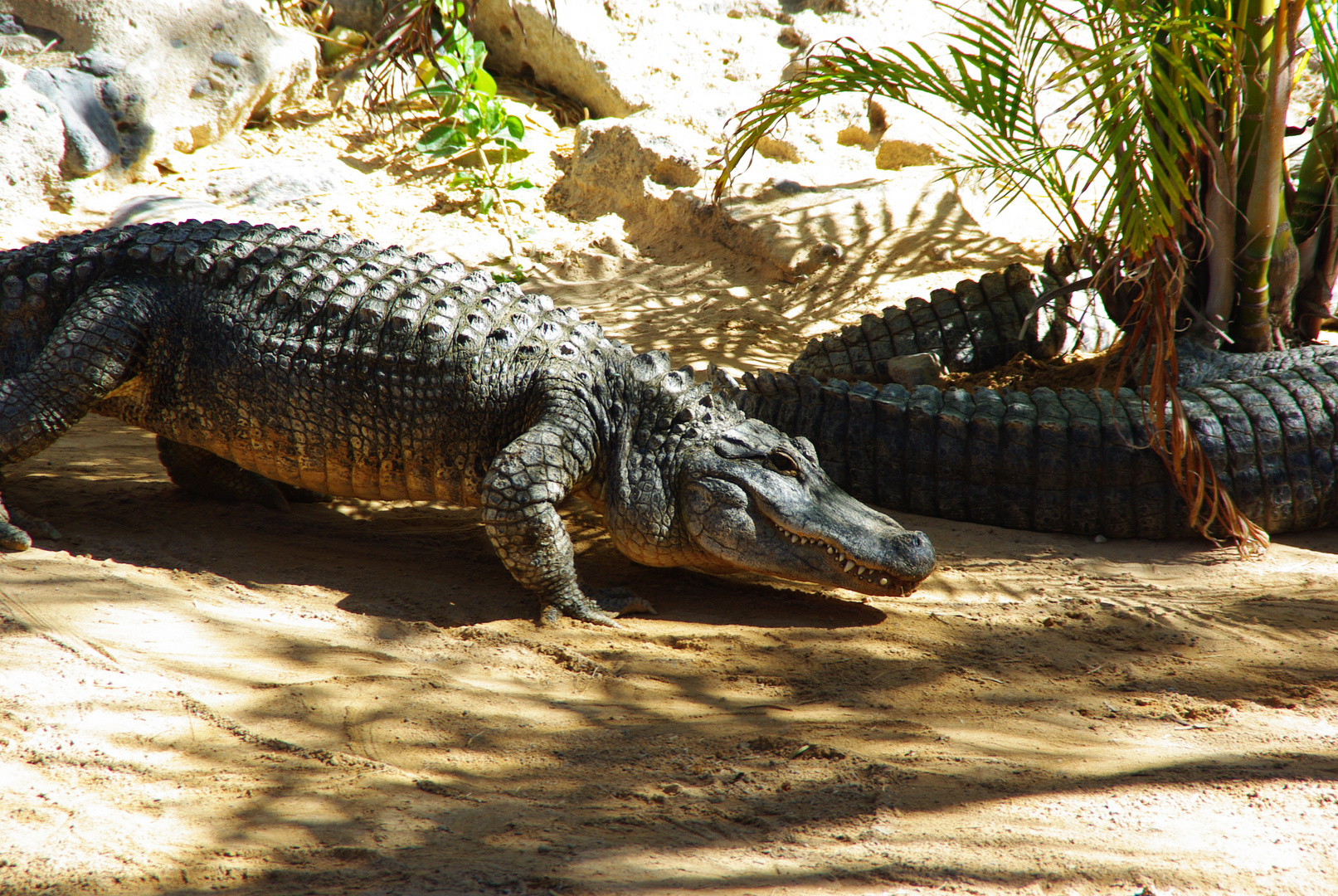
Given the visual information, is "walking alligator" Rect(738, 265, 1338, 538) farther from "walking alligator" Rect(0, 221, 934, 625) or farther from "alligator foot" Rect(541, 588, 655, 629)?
"alligator foot" Rect(541, 588, 655, 629)

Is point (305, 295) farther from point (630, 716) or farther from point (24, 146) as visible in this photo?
point (24, 146)

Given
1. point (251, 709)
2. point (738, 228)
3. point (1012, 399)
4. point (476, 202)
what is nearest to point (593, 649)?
point (251, 709)

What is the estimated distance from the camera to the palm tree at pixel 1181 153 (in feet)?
10.3

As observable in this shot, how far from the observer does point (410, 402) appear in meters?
3.55

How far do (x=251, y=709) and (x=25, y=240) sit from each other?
5581 millimetres

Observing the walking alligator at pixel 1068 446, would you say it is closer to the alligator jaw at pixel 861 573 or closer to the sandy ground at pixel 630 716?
the sandy ground at pixel 630 716

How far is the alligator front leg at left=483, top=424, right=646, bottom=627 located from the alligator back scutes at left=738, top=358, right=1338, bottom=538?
142 cm

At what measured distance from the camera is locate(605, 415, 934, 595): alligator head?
10.7 feet

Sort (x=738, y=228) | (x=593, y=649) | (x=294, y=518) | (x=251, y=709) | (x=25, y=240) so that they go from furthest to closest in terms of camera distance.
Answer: (x=738, y=228)
(x=25, y=240)
(x=294, y=518)
(x=593, y=649)
(x=251, y=709)

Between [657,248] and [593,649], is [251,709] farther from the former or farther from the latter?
[657,248]

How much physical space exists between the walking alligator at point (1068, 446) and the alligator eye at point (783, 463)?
0.77 m

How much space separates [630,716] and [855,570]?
1.10 m

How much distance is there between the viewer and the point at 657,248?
7.68 m

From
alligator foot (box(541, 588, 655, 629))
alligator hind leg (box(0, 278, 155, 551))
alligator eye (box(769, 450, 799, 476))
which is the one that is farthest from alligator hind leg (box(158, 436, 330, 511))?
alligator eye (box(769, 450, 799, 476))
